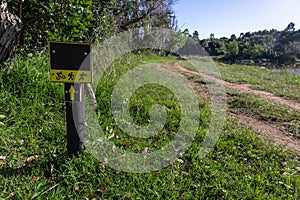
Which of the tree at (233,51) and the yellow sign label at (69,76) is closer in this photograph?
the yellow sign label at (69,76)

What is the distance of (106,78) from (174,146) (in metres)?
1.76

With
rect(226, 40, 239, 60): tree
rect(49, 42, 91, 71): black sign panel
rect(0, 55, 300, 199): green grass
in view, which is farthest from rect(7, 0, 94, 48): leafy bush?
rect(226, 40, 239, 60): tree

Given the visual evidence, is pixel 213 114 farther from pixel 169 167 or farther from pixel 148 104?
pixel 169 167

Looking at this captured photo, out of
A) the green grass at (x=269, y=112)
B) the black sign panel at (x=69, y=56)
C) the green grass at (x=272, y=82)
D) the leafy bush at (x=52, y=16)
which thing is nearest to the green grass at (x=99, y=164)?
the leafy bush at (x=52, y=16)

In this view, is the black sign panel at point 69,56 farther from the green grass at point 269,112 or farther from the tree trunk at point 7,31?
the green grass at point 269,112

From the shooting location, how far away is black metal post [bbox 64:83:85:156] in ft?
5.63

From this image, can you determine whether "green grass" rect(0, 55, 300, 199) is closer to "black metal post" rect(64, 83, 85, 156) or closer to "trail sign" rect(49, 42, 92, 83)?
"black metal post" rect(64, 83, 85, 156)

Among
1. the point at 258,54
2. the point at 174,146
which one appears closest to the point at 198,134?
the point at 174,146

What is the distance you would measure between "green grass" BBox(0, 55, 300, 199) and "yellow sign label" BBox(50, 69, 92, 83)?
0.68m

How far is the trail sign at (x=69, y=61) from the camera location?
156cm

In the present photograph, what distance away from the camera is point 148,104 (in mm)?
3305

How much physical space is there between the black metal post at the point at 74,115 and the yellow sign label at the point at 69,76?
0.19 feet

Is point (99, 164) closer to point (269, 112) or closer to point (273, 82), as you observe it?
point (269, 112)

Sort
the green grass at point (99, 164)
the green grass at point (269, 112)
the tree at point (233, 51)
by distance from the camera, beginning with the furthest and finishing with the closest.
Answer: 1. the tree at point (233, 51)
2. the green grass at point (269, 112)
3. the green grass at point (99, 164)
